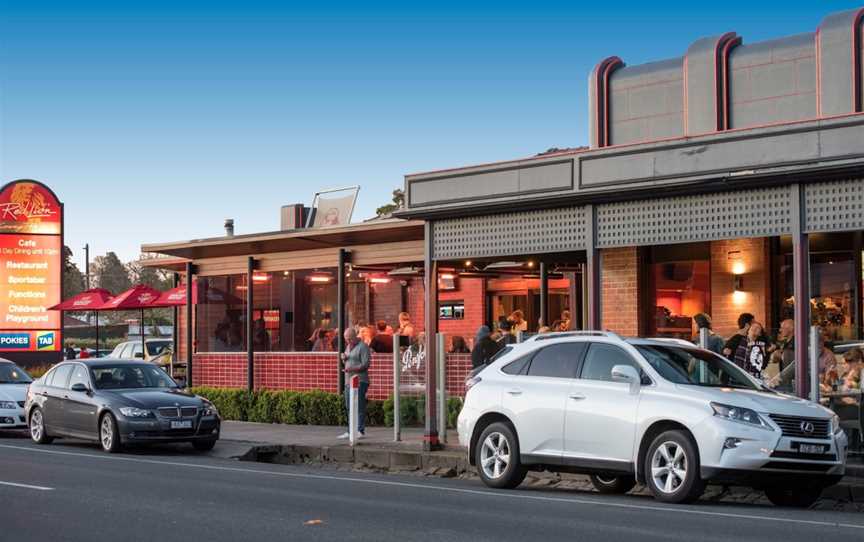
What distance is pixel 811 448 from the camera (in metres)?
12.2

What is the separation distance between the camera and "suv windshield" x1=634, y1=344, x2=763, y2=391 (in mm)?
13141

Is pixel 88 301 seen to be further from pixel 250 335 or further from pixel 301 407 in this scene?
pixel 301 407

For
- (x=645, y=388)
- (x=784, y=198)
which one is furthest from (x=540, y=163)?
(x=645, y=388)

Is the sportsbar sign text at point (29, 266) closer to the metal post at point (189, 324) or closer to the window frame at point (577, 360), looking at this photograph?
the metal post at point (189, 324)

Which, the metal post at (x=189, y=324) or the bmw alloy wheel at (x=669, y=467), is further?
the metal post at (x=189, y=324)

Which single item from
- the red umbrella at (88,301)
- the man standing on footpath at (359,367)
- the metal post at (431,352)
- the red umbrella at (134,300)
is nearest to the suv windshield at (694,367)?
the metal post at (431,352)

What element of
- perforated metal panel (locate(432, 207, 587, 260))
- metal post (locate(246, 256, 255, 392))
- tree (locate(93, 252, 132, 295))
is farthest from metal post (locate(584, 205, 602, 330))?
tree (locate(93, 252, 132, 295))

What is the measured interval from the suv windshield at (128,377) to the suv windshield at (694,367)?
9676 millimetres

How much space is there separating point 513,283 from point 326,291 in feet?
14.8

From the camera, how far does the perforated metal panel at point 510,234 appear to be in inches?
669

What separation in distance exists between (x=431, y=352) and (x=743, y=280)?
5.45 meters

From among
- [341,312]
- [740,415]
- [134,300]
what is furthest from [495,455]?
[134,300]

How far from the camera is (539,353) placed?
563 inches

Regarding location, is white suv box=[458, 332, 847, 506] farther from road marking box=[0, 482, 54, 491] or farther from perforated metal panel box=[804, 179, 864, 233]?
road marking box=[0, 482, 54, 491]
